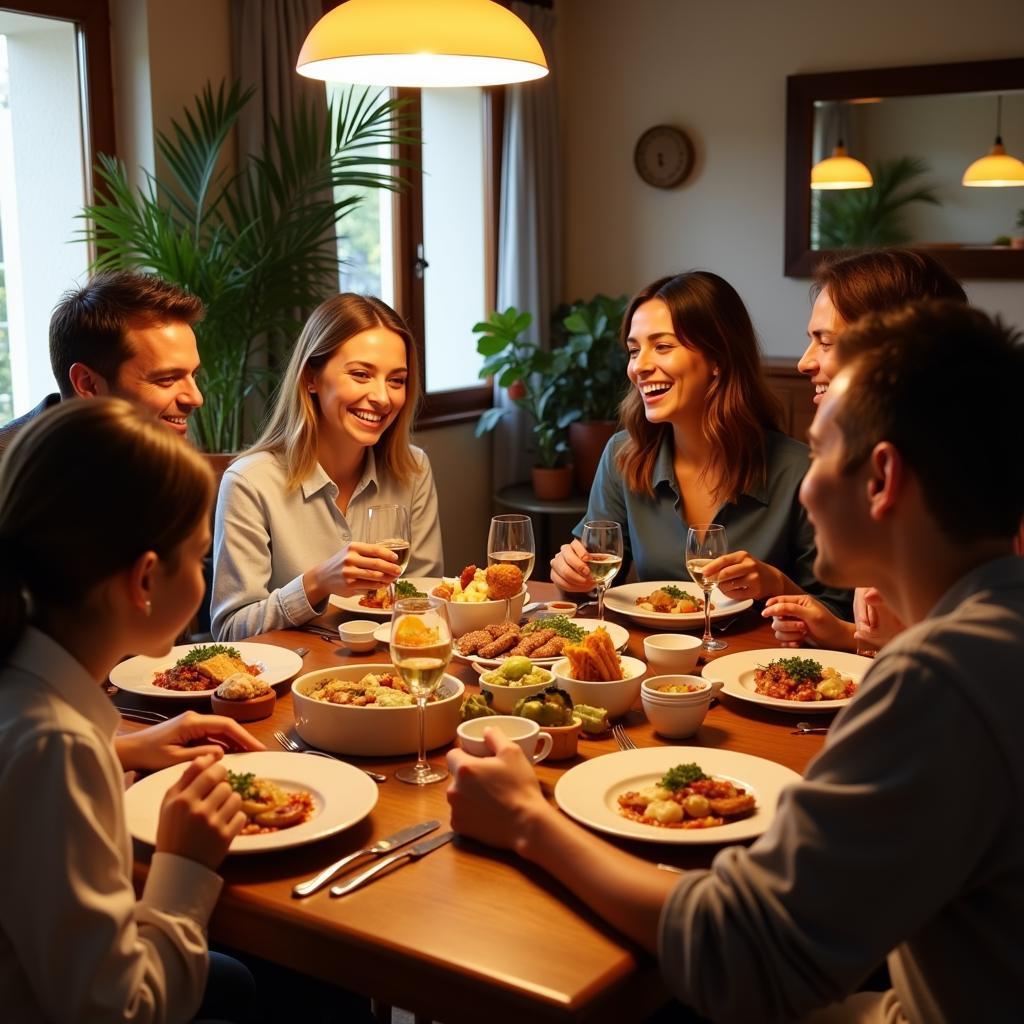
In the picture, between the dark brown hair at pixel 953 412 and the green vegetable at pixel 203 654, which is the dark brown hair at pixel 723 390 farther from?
the dark brown hair at pixel 953 412

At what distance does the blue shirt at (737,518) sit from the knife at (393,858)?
1257 mm

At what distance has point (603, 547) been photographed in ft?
7.33

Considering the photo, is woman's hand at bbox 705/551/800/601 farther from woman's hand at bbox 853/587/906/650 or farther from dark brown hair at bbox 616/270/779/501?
dark brown hair at bbox 616/270/779/501

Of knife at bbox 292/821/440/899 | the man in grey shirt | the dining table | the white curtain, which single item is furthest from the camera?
the white curtain

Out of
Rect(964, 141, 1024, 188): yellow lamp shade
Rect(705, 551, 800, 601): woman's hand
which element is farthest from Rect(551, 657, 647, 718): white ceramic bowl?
Rect(964, 141, 1024, 188): yellow lamp shade

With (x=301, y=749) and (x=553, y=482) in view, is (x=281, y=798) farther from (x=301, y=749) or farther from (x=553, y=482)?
(x=553, y=482)

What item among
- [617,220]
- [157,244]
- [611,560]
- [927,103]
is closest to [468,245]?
[617,220]

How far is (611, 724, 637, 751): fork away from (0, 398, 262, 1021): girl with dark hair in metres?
0.58

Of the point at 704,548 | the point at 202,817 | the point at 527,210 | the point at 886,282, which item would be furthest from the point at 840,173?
the point at 202,817

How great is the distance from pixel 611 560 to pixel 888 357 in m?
1.11

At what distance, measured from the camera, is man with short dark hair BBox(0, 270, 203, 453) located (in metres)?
2.58

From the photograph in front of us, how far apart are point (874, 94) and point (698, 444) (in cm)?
318

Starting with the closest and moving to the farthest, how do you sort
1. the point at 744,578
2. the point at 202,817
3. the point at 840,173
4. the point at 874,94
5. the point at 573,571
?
the point at 202,817 → the point at 744,578 → the point at 573,571 → the point at 874,94 → the point at 840,173

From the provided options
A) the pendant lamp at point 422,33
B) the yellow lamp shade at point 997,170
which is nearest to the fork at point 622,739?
the pendant lamp at point 422,33
